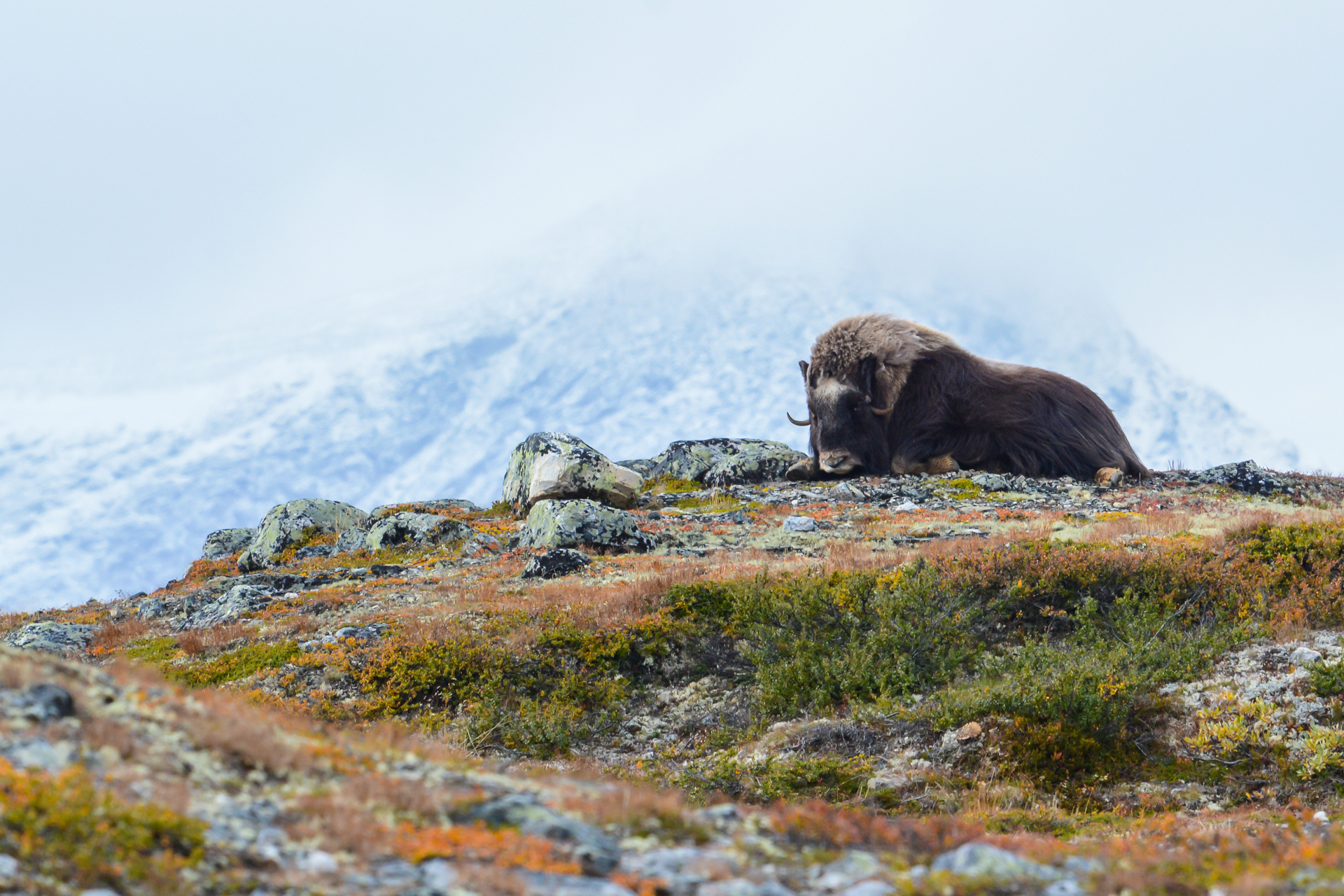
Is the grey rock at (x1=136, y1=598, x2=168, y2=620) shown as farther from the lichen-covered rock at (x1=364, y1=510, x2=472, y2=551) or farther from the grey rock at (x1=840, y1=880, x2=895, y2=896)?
the grey rock at (x1=840, y1=880, x2=895, y2=896)

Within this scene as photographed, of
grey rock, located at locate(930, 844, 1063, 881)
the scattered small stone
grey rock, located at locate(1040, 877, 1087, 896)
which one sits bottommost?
the scattered small stone

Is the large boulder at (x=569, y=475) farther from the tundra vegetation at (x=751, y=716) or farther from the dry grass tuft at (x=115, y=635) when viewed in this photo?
the dry grass tuft at (x=115, y=635)

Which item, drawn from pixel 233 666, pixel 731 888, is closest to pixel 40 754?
pixel 731 888

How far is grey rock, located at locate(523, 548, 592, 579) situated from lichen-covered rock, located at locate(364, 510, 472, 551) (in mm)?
4911

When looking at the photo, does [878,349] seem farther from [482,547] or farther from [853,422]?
[482,547]

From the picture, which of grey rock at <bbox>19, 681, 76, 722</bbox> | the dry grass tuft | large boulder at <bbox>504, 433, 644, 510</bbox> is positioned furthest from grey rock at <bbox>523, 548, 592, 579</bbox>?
grey rock at <bbox>19, 681, 76, 722</bbox>

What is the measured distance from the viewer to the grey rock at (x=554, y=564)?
14633 millimetres

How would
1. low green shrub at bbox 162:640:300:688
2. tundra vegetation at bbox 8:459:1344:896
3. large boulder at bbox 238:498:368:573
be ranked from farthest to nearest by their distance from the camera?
large boulder at bbox 238:498:368:573 → low green shrub at bbox 162:640:300:688 → tundra vegetation at bbox 8:459:1344:896

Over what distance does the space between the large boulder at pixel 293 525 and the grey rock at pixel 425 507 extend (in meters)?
0.43

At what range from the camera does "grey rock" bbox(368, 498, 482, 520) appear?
77.6 ft

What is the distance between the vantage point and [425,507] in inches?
987

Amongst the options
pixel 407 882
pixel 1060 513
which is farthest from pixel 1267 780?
pixel 1060 513

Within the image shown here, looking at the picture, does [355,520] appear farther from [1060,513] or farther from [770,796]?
[770,796]

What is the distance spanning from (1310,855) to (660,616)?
7.52 meters
